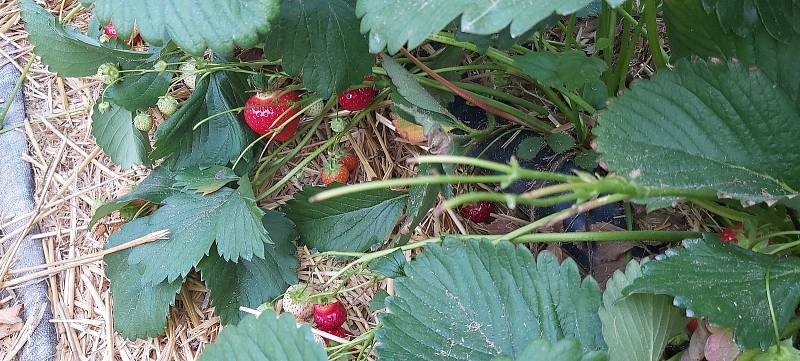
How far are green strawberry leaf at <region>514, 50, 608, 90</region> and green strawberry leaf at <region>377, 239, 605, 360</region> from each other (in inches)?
7.4

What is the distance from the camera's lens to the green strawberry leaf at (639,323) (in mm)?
687

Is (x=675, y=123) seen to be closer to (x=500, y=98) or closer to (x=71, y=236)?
(x=500, y=98)

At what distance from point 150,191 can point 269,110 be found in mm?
249

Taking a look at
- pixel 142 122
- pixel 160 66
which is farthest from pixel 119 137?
pixel 160 66

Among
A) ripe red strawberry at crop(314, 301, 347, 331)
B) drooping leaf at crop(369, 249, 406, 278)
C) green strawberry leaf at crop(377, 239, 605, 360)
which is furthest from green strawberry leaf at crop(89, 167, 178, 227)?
green strawberry leaf at crop(377, 239, 605, 360)

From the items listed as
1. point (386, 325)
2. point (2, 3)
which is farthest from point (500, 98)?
point (2, 3)

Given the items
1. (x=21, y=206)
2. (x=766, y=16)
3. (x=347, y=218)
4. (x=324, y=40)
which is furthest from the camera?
(x=21, y=206)

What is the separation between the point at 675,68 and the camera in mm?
714

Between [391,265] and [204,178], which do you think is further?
[204,178]

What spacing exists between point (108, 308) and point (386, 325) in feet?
2.25

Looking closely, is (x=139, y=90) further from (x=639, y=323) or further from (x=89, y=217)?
(x=639, y=323)

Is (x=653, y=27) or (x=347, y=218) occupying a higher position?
(x=653, y=27)

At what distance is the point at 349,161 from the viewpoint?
115cm

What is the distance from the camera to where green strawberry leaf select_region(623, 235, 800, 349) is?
2.05ft
